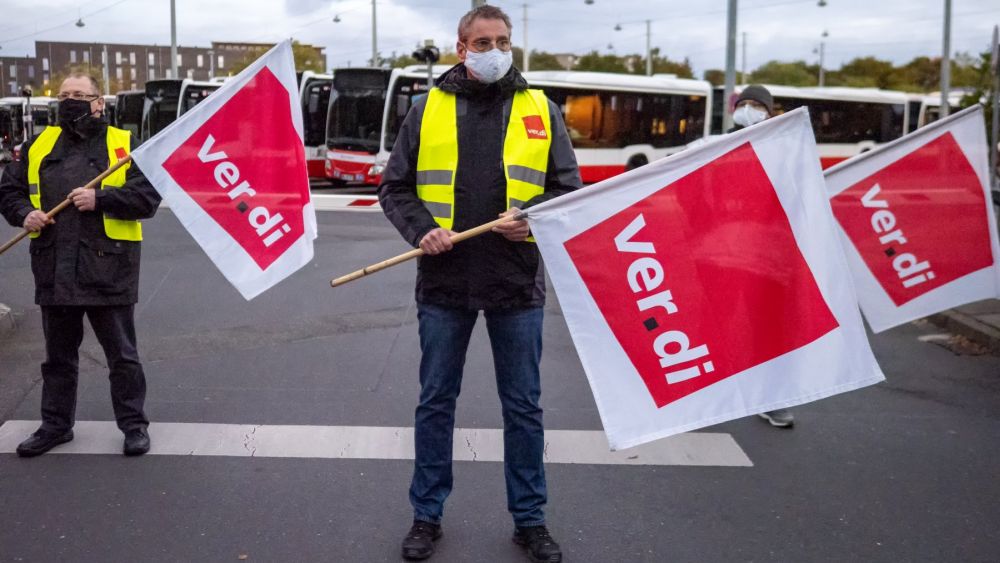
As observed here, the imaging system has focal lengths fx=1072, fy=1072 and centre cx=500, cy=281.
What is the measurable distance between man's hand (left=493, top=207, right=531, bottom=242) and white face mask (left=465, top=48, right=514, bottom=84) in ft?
1.57

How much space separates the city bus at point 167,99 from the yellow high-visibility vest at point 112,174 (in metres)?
27.9

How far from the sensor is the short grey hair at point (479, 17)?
3.82 meters

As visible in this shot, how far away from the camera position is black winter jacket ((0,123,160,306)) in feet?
16.3

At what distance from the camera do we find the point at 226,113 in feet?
16.2

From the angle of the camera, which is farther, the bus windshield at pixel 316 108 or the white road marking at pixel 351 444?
the bus windshield at pixel 316 108

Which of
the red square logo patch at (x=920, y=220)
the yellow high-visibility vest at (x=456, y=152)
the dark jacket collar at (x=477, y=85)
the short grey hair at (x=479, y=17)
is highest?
the short grey hair at (x=479, y=17)

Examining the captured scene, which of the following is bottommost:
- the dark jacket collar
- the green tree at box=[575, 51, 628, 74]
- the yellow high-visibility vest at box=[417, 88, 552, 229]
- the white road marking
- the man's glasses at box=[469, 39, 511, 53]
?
the white road marking

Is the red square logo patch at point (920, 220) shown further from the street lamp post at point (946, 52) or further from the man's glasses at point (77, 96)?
the street lamp post at point (946, 52)

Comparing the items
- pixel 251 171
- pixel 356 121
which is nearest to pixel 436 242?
pixel 251 171

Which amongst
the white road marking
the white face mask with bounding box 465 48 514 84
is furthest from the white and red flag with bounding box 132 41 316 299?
the white face mask with bounding box 465 48 514 84

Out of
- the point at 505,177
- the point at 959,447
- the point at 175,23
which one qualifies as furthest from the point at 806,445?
the point at 175,23

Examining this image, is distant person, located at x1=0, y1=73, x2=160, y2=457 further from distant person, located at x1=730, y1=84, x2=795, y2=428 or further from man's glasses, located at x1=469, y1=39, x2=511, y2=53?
distant person, located at x1=730, y1=84, x2=795, y2=428

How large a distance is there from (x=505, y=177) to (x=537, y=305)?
48 centimetres

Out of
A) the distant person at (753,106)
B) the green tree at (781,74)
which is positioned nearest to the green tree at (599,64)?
the green tree at (781,74)
